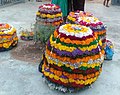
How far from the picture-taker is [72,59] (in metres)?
3.25

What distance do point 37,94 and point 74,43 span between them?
0.89 meters

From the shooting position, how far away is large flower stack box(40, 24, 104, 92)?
3.25 m

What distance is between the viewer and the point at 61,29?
344 centimetres

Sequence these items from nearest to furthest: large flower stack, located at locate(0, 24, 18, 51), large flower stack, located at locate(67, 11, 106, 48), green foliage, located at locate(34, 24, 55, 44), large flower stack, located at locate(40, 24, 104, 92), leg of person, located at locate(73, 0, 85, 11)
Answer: large flower stack, located at locate(40, 24, 104, 92) < large flower stack, located at locate(67, 11, 106, 48) < large flower stack, located at locate(0, 24, 18, 51) < green foliage, located at locate(34, 24, 55, 44) < leg of person, located at locate(73, 0, 85, 11)

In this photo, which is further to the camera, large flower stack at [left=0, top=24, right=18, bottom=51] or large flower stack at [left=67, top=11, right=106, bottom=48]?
large flower stack at [left=0, top=24, right=18, bottom=51]

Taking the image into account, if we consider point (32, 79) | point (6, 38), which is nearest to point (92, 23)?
point (32, 79)

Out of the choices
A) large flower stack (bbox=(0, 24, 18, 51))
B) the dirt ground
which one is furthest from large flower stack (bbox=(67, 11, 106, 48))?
large flower stack (bbox=(0, 24, 18, 51))

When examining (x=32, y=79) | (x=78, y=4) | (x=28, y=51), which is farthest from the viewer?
(x=78, y=4)

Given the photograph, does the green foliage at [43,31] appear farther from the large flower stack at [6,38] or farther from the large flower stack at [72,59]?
the large flower stack at [72,59]

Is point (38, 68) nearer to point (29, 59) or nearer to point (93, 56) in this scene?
point (29, 59)

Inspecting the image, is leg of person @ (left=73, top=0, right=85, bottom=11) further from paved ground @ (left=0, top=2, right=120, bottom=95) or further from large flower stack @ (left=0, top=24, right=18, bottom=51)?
large flower stack @ (left=0, top=24, right=18, bottom=51)

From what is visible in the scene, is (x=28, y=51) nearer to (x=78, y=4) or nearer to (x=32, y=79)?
(x=32, y=79)

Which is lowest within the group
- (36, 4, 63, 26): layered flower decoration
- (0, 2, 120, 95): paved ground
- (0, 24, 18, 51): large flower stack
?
(0, 2, 120, 95): paved ground

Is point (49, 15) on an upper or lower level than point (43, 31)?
upper
